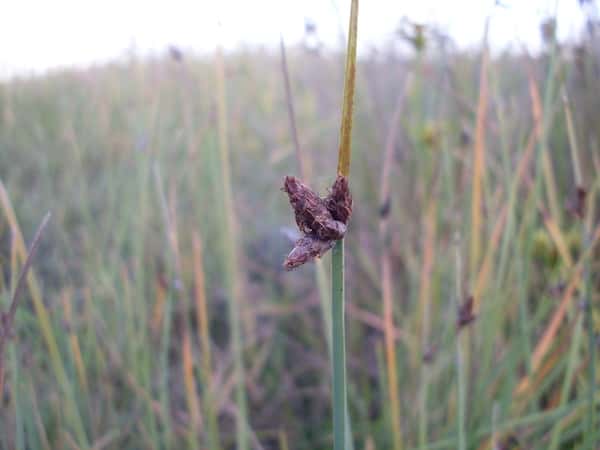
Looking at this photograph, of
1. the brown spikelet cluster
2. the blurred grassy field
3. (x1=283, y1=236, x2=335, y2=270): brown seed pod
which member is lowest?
the blurred grassy field

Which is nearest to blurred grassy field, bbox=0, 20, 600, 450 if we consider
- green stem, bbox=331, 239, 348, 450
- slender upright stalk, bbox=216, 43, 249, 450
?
slender upright stalk, bbox=216, 43, 249, 450

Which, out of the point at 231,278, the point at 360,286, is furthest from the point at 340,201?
the point at 360,286

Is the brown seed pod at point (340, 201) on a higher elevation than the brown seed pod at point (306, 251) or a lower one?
higher

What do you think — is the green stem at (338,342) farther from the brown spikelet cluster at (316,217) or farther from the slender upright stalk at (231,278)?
the slender upright stalk at (231,278)

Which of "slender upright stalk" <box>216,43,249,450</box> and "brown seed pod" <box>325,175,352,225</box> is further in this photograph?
"slender upright stalk" <box>216,43,249,450</box>

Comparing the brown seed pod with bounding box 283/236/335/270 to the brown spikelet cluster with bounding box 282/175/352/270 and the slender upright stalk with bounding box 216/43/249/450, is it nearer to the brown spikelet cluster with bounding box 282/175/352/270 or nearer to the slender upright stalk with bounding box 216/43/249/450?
the brown spikelet cluster with bounding box 282/175/352/270

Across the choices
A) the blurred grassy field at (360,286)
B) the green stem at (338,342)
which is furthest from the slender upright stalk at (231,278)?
the green stem at (338,342)
